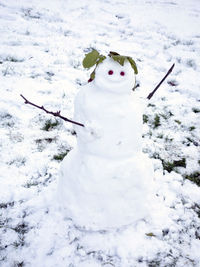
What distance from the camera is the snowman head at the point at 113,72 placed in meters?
1.35

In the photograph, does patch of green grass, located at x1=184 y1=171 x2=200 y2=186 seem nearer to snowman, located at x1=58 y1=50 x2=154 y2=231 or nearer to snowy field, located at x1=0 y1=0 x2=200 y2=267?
snowy field, located at x1=0 y1=0 x2=200 y2=267

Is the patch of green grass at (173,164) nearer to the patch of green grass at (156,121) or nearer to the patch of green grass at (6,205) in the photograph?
the patch of green grass at (156,121)

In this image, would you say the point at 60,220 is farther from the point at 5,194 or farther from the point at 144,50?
the point at 144,50

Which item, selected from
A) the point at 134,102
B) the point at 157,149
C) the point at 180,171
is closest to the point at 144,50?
the point at 157,149

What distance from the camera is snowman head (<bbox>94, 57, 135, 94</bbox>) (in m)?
1.35

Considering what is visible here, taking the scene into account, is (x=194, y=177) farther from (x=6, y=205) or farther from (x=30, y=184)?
(x=6, y=205)

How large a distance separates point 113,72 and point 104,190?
825mm

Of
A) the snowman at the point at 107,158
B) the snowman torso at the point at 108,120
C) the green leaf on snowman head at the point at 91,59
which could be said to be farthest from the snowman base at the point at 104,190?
the green leaf on snowman head at the point at 91,59

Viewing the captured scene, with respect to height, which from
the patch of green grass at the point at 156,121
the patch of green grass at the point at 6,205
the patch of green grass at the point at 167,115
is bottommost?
the patch of green grass at the point at 6,205

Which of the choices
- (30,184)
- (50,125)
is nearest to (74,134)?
(50,125)

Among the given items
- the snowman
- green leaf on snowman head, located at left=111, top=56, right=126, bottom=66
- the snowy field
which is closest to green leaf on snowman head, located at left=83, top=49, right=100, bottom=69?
the snowman

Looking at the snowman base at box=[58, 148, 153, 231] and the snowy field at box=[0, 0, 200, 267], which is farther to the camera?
the snowy field at box=[0, 0, 200, 267]

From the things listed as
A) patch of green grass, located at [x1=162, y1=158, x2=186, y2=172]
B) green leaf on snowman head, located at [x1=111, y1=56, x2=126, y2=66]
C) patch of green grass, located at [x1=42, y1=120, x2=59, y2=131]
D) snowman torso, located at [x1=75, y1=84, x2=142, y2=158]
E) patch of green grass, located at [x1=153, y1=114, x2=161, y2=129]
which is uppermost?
green leaf on snowman head, located at [x1=111, y1=56, x2=126, y2=66]

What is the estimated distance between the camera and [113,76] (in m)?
1.34
